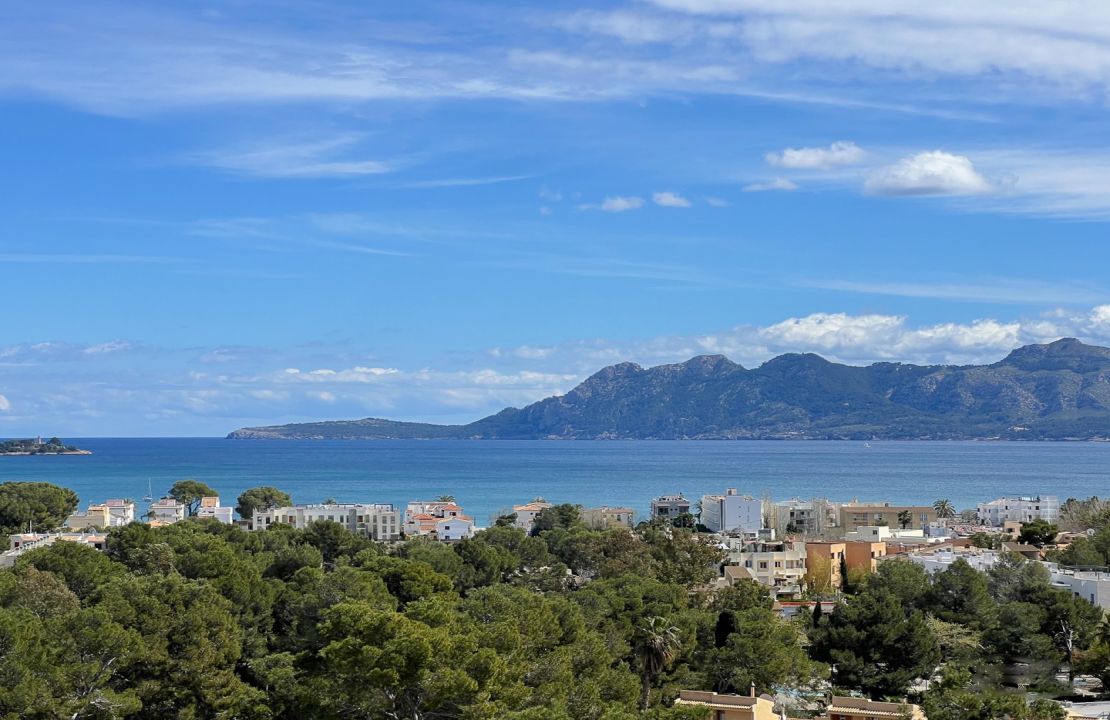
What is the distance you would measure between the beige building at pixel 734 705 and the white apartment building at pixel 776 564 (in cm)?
2468

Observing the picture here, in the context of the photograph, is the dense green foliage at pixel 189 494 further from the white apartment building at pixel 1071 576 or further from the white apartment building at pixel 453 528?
the white apartment building at pixel 1071 576

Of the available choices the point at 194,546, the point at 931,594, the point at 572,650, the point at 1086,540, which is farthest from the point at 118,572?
the point at 1086,540

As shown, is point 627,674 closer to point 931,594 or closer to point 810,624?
point 810,624

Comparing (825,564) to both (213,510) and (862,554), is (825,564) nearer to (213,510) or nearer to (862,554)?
(862,554)

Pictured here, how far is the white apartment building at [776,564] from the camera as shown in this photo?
53406mm

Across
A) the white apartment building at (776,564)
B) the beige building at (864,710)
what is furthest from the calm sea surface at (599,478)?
the beige building at (864,710)

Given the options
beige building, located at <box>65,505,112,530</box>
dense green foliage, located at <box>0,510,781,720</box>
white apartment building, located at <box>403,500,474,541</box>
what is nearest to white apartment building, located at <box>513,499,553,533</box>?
white apartment building, located at <box>403,500,474,541</box>

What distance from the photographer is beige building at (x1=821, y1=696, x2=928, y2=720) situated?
27.1m

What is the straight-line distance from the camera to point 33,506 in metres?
62.8

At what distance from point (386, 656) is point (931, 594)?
71.8ft

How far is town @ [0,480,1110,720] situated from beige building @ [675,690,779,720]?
3cm

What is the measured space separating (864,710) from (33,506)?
48.1 metres

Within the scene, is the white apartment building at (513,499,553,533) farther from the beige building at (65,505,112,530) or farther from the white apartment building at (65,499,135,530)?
the beige building at (65,505,112,530)

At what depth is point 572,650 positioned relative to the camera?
24.3 m
